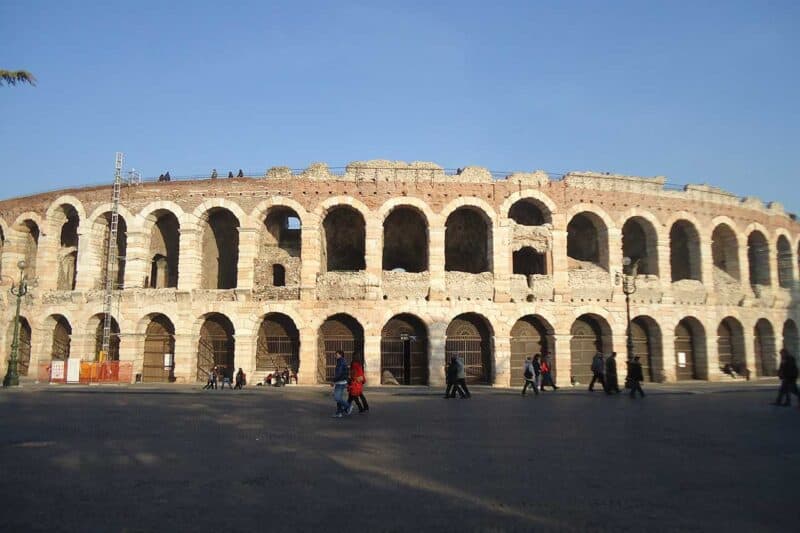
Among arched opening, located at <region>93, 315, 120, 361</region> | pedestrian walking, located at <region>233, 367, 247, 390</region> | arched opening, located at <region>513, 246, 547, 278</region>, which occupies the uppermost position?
arched opening, located at <region>513, 246, 547, 278</region>

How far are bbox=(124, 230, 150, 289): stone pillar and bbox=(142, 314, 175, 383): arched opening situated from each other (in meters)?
1.91

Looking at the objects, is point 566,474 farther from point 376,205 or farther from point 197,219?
point 197,219

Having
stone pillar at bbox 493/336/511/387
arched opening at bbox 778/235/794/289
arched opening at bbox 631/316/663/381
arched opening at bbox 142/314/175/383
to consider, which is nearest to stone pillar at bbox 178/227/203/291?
arched opening at bbox 142/314/175/383

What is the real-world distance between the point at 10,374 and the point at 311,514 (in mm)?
21313

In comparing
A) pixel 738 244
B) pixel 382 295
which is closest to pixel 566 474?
pixel 382 295

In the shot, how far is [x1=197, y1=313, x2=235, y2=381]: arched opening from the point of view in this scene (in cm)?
2512

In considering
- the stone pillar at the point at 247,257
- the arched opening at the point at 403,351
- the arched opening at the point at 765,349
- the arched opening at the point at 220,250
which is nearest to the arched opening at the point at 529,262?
the arched opening at the point at 403,351

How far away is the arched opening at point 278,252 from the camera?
25047mm

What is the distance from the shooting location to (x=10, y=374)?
2062 centimetres

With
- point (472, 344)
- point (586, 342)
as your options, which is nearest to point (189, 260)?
point (472, 344)

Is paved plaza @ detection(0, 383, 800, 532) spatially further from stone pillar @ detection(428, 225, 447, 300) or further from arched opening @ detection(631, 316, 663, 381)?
arched opening @ detection(631, 316, 663, 381)

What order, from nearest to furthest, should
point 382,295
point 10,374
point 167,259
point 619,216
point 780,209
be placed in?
1. point 10,374
2. point 382,295
3. point 619,216
4. point 167,259
5. point 780,209

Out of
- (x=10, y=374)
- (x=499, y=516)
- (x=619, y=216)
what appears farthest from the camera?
(x=619, y=216)

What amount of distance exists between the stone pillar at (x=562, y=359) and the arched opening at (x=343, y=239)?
35.6ft
